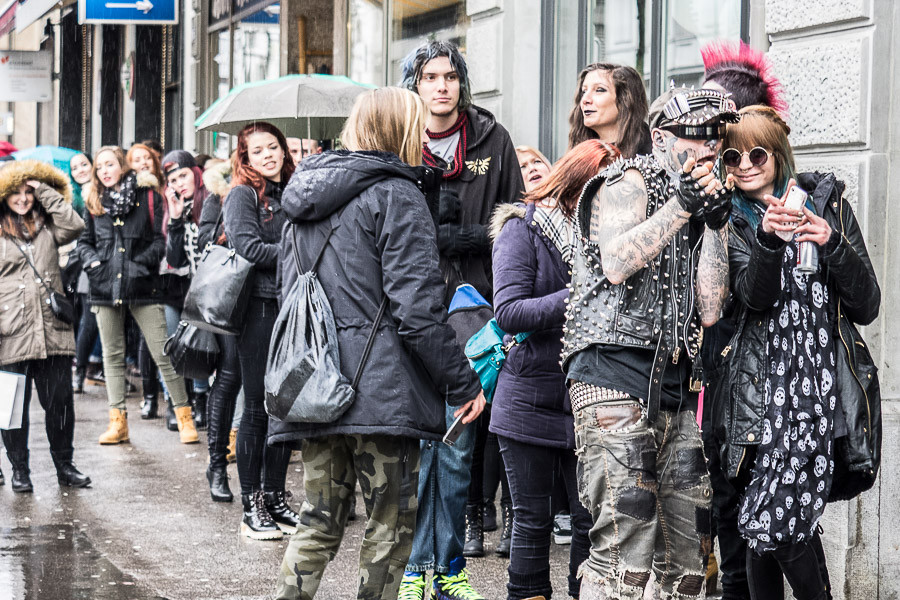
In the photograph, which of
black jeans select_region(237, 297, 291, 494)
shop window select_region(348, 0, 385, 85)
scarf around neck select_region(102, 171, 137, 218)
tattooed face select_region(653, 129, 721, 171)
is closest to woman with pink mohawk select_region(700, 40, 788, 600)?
tattooed face select_region(653, 129, 721, 171)

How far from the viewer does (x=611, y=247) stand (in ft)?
12.0

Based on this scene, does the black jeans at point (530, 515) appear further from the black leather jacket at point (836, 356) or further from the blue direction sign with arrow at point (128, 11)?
the blue direction sign with arrow at point (128, 11)

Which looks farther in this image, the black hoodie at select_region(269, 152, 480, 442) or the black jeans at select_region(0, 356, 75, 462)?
the black jeans at select_region(0, 356, 75, 462)

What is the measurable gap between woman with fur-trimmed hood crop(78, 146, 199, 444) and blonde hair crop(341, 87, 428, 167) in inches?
205

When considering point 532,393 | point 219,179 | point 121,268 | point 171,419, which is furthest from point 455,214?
point 171,419

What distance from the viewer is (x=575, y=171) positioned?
167 inches

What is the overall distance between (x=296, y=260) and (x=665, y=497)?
1463mm

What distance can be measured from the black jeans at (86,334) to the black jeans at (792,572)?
26.5 feet

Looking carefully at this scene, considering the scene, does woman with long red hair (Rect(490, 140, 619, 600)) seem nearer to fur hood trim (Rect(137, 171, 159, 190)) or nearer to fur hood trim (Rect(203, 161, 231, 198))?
fur hood trim (Rect(203, 161, 231, 198))

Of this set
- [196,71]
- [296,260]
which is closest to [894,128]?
[296,260]

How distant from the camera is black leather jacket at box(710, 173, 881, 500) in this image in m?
3.99

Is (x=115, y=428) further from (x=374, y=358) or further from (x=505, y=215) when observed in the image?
(x=374, y=358)

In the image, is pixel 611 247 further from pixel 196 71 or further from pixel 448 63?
pixel 196 71

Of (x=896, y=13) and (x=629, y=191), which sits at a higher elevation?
(x=896, y=13)
